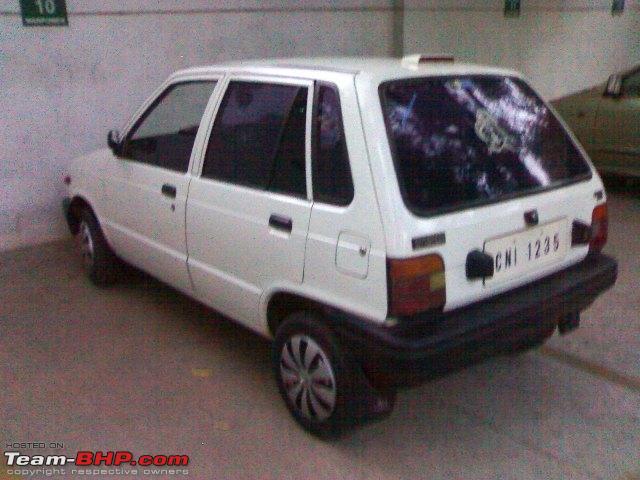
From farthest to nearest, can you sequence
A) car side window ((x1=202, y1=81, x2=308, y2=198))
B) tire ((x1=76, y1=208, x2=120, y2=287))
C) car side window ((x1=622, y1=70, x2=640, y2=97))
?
car side window ((x1=622, y1=70, x2=640, y2=97)) < tire ((x1=76, y1=208, x2=120, y2=287)) < car side window ((x1=202, y1=81, x2=308, y2=198))

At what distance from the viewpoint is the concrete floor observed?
309 cm

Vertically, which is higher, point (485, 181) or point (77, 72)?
point (77, 72)

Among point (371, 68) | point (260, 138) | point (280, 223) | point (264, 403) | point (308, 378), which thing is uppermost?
point (371, 68)

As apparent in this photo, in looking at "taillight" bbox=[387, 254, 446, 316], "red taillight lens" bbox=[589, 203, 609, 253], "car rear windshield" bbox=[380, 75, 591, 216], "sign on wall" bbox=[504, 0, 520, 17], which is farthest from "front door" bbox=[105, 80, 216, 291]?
"sign on wall" bbox=[504, 0, 520, 17]

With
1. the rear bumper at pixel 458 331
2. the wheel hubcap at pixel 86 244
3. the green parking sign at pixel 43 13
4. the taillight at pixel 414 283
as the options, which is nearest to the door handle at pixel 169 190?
the wheel hubcap at pixel 86 244

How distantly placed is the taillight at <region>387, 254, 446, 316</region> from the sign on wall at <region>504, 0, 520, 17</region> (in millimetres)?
8539

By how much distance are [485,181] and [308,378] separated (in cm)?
126

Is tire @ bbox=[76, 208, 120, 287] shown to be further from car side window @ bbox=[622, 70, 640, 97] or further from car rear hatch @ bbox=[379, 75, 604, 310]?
car side window @ bbox=[622, 70, 640, 97]

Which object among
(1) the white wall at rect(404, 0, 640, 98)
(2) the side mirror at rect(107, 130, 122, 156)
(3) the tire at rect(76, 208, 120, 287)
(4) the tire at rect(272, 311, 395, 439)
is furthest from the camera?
(1) the white wall at rect(404, 0, 640, 98)

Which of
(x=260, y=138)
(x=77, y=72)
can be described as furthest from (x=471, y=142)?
(x=77, y=72)

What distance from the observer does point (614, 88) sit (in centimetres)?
726

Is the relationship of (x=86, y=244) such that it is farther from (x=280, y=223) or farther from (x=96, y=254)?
(x=280, y=223)

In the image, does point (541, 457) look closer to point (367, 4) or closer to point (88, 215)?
point (88, 215)

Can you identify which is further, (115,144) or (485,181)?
(115,144)
